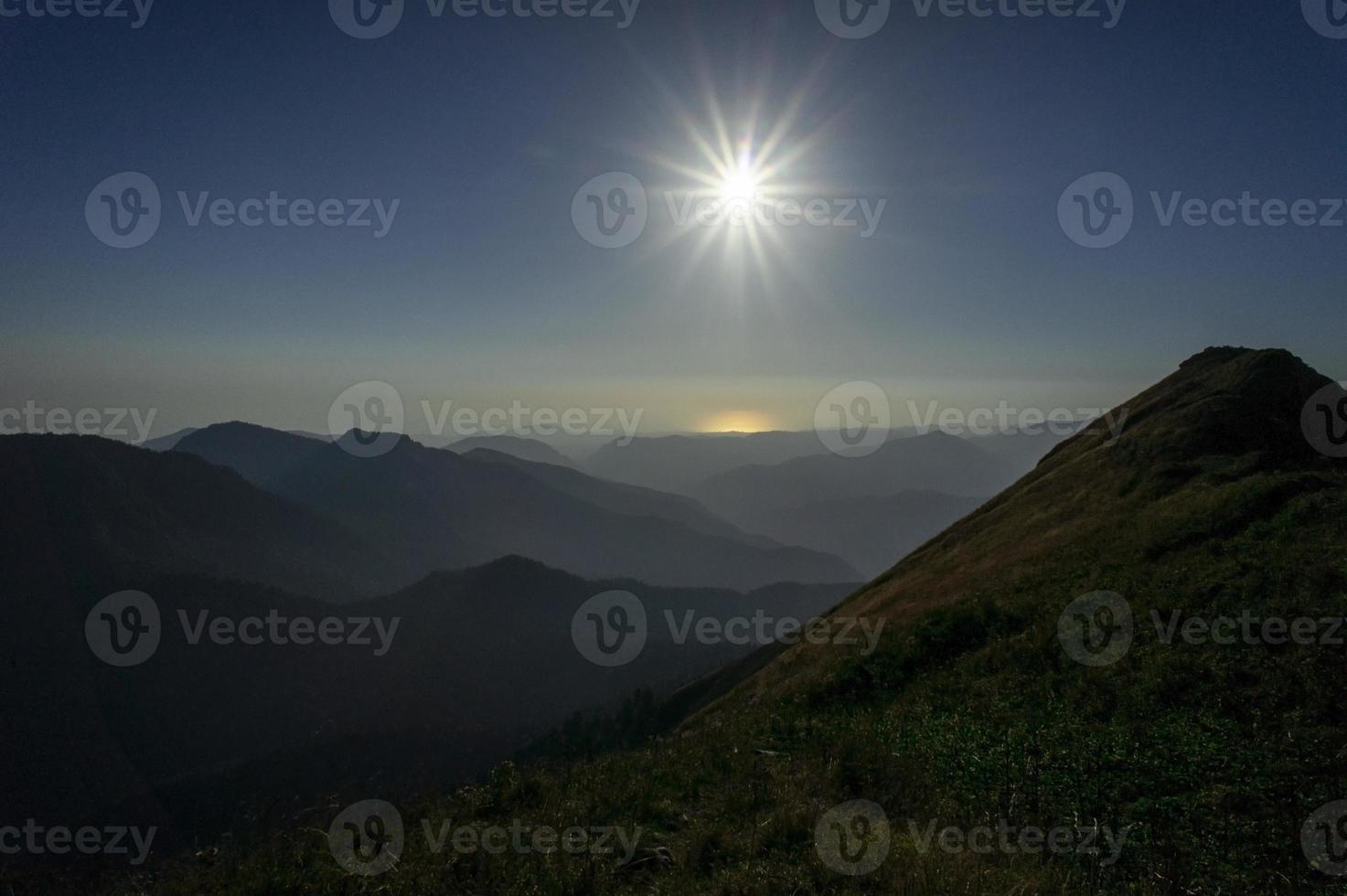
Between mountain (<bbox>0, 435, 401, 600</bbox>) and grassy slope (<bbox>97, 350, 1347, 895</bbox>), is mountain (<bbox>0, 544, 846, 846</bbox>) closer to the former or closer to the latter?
mountain (<bbox>0, 435, 401, 600</bbox>)

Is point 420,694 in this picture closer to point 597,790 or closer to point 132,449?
point 597,790

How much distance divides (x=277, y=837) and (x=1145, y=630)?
17655 mm

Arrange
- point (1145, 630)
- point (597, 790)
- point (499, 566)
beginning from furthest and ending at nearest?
point (499, 566) → point (1145, 630) → point (597, 790)

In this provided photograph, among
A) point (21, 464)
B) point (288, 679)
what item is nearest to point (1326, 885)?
point (288, 679)

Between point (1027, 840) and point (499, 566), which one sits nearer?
point (1027, 840)

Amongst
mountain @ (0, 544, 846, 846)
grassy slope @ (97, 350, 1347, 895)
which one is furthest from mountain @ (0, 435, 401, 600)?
grassy slope @ (97, 350, 1347, 895)

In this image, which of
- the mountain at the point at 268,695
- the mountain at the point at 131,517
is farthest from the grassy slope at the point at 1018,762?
the mountain at the point at 131,517

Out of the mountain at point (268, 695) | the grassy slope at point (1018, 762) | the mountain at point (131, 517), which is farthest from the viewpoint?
the mountain at point (131, 517)

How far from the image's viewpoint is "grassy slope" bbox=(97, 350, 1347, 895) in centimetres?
664

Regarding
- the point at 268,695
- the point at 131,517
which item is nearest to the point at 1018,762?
the point at 268,695

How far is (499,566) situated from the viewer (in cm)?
17225

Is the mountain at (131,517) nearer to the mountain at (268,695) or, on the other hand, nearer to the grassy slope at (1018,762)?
the mountain at (268,695)

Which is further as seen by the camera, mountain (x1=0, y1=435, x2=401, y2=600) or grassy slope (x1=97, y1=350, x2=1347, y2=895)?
mountain (x1=0, y1=435, x2=401, y2=600)

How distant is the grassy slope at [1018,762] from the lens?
6.64 m
